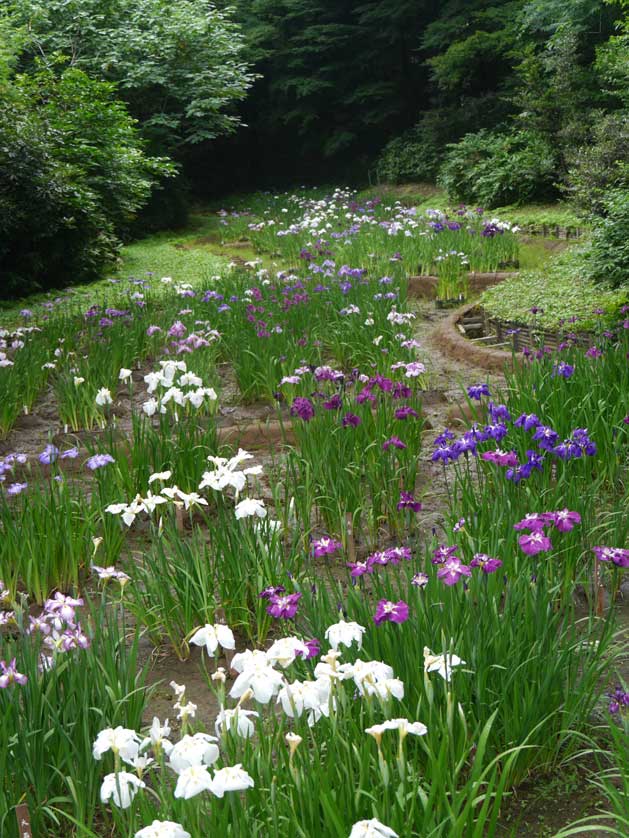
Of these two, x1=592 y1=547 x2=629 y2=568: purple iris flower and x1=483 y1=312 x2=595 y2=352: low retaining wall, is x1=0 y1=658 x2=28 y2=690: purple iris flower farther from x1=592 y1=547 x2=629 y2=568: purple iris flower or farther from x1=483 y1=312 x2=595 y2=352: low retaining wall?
x1=483 y1=312 x2=595 y2=352: low retaining wall

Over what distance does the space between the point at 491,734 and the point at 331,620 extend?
44 centimetres

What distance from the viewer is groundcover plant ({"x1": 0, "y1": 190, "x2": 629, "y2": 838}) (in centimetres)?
148

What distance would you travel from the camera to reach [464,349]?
20.4ft

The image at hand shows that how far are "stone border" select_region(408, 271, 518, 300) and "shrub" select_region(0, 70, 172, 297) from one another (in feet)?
15.3

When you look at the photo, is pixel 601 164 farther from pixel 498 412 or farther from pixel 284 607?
pixel 284 607

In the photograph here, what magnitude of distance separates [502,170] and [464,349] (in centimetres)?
911

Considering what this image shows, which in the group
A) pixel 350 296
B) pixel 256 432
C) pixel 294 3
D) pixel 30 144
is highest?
pixel 294 3

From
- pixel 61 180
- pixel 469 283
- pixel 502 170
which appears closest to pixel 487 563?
pixel 469 283

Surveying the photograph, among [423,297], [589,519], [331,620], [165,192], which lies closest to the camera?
[331,620]

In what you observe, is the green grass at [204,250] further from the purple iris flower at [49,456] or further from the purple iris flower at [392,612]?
the purple iris flower at [392,612]

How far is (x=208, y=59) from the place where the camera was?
18750mm

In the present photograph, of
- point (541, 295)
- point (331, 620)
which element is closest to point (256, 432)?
point (331, 620)

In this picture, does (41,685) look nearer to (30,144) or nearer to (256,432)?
(256,432)

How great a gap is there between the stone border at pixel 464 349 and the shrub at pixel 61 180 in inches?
227
